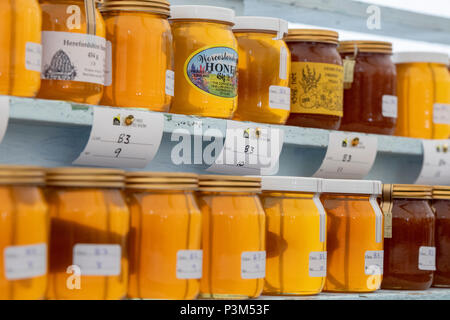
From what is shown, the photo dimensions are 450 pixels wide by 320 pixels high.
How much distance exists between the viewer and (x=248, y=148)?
1454 millimetres

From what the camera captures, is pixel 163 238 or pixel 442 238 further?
pixel 442 238

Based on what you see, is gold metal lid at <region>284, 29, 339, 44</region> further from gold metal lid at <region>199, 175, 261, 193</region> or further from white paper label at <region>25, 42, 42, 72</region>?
white paper label at <region>25, 42, 42, 72</region>

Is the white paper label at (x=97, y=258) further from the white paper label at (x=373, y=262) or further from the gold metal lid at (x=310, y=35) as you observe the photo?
the gold metal lid at (x=310, y=35)

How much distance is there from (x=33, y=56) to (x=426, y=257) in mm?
923

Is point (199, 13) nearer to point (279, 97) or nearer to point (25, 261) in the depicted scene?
point (279, 97)

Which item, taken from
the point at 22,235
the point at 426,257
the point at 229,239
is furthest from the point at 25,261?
the point at 426,257

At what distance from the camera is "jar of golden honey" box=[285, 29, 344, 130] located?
1.57 m

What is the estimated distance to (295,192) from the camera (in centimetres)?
140

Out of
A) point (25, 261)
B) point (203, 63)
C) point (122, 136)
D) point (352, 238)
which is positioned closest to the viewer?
point (25, 261)

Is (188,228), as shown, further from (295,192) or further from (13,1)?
(13,1)

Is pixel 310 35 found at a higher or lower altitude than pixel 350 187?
higher

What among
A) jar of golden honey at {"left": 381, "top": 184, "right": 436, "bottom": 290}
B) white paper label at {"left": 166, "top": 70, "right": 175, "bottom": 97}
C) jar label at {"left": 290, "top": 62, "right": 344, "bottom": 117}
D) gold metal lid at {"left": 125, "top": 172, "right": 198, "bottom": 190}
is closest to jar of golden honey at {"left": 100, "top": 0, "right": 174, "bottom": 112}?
white paper label at {"left": 166, "top": 70, "right": 175, "bottom": 97}

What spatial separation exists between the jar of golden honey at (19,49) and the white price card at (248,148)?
41cm
